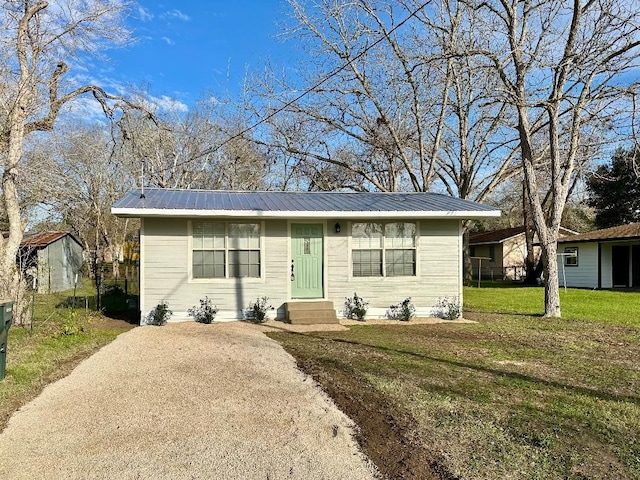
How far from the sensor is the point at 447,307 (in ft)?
36.8

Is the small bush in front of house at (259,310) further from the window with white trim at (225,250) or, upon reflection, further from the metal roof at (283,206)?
the metal roof at (283,206)

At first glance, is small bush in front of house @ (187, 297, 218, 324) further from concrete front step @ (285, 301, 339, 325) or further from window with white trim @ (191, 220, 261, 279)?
concrete front step @ (285, 301, 339, 325)

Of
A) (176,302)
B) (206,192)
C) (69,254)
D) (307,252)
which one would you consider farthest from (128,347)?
(69,254)

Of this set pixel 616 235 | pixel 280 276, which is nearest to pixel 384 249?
pixel 280 276

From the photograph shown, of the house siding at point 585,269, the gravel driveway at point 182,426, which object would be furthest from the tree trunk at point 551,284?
the house siding at point 585,269

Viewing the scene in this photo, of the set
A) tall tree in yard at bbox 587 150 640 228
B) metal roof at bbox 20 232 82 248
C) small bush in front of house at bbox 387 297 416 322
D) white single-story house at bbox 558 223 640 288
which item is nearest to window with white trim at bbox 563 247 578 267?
white single-story house at bbox 558 223 640 288

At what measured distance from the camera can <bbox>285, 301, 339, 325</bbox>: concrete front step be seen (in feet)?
33.3

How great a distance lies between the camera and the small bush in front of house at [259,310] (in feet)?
33.6

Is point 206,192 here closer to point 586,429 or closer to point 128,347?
point 128,347

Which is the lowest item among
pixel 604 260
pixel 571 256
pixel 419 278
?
pixel 419 278

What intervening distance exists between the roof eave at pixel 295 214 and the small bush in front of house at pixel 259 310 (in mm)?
1867

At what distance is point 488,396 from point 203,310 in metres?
6.82

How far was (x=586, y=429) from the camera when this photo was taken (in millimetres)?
3898

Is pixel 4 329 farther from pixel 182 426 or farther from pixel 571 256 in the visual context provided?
pixel 571 256
